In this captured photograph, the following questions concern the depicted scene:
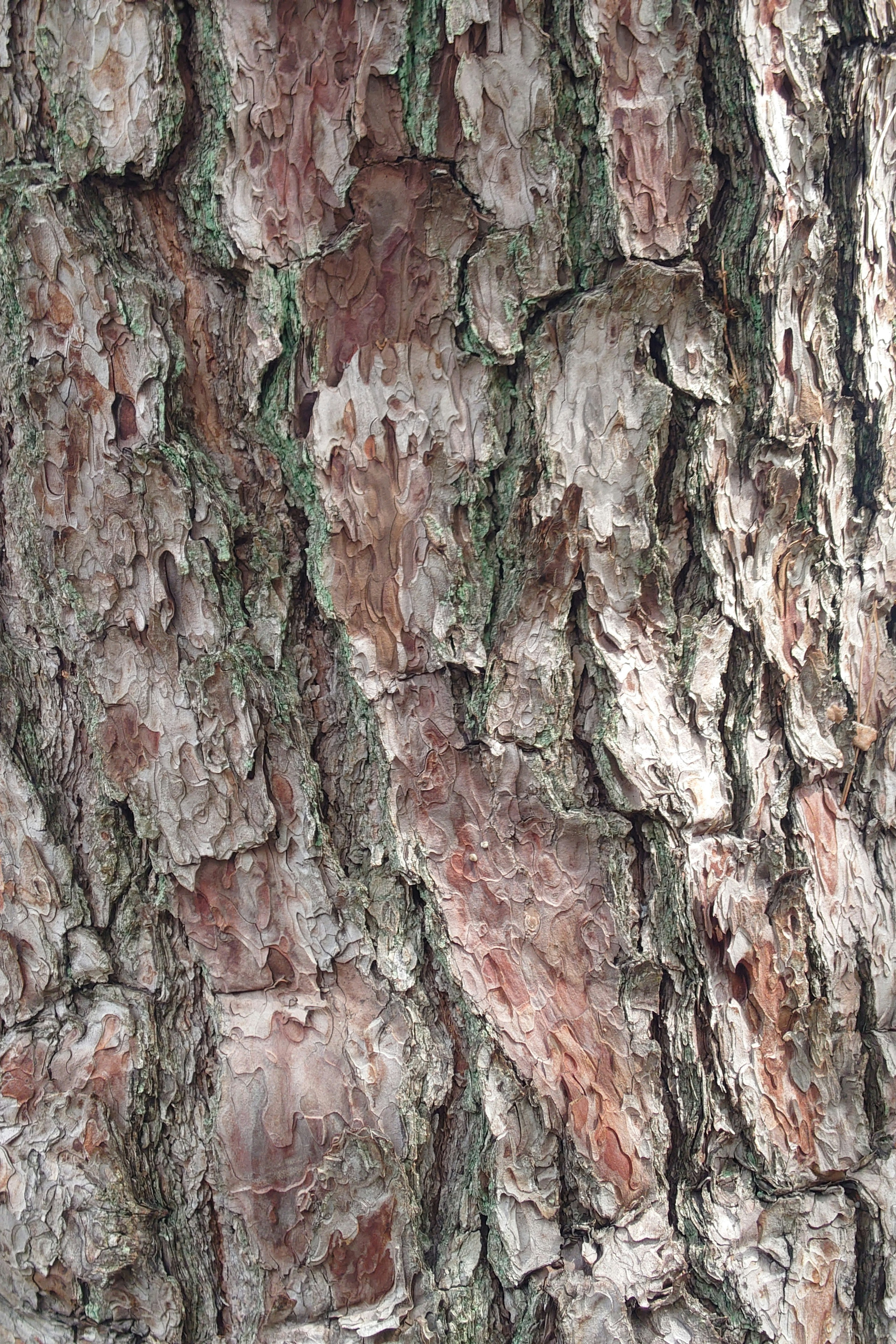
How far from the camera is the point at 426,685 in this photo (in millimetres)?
1009

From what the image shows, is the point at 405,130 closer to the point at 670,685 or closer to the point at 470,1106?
the point at 670,685

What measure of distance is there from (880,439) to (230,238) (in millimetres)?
737

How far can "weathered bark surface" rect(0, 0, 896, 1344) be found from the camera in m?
0.96

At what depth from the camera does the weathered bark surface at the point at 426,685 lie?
3.16ft

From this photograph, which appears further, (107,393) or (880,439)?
(880,439)

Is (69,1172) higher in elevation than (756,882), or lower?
lower

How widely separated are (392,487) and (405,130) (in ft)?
1.14

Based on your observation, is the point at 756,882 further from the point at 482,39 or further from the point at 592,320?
the point at 482,39

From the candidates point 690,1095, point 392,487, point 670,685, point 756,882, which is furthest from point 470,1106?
point 392,487

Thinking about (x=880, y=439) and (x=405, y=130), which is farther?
(x=880, y=439)

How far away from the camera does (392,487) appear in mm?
992

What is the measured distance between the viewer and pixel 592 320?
0.97m

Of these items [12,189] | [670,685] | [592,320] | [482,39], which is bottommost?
[670,685]

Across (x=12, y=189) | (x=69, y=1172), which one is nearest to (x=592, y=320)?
(x=12, y=189)
